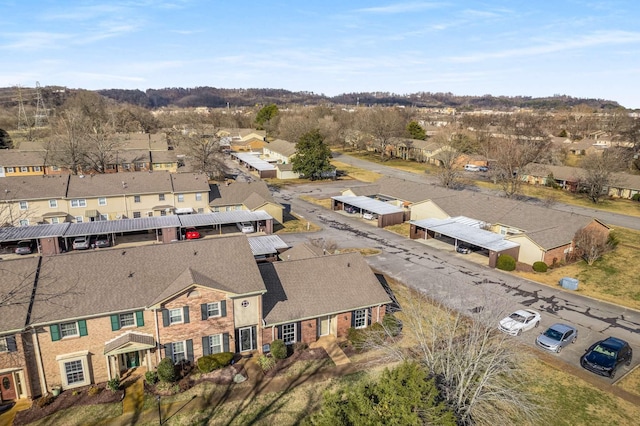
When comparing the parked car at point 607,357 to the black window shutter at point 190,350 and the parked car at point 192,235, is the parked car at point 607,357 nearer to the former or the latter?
the black window shutter at point 190,350

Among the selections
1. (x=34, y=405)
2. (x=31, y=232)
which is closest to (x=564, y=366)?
(x=34, y=405)

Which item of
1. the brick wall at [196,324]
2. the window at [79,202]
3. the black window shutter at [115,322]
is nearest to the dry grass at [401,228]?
the brick wall at [196,324]

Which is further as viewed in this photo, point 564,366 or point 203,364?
point 564,366

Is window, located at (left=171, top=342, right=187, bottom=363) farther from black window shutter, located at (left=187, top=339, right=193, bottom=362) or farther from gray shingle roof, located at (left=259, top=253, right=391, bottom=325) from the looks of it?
gray shingle roof, located at (left=259, top=253, right=391, bottom=325)

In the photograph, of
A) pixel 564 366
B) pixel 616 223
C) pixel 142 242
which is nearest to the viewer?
pixel 564 366

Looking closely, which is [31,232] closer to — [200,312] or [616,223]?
[200,312]

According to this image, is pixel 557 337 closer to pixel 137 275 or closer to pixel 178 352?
pixel 178 352
